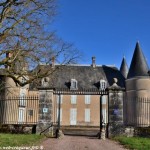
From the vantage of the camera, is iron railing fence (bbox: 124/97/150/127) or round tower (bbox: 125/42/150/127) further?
round tower (bbox: 125/42/150/127)

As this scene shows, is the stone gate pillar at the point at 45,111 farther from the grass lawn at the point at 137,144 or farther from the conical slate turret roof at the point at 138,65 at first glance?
the conical slate turret roof at the point at 138,65

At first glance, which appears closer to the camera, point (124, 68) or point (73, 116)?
point (73, 116)

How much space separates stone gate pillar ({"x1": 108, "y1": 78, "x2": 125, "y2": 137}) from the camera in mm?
12672

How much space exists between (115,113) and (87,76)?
927 inches

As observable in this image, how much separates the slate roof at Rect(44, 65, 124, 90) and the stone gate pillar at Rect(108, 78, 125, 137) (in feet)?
71.3

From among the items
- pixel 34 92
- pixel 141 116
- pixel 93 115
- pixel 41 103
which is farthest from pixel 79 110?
pixel 41 103

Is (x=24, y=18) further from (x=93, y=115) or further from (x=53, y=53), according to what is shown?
(x=93, y=115)

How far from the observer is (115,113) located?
1289 cm

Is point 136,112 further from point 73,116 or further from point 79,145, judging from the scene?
point 79,145

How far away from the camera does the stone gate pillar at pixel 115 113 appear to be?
499 inches

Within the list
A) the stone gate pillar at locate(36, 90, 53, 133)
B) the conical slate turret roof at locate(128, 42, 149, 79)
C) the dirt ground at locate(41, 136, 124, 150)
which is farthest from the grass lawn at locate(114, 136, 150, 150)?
the conical slate turret roof at locate(128, 42, 149, 79)

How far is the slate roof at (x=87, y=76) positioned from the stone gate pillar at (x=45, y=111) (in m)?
21.4

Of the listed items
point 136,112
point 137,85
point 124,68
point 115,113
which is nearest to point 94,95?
point 137,85

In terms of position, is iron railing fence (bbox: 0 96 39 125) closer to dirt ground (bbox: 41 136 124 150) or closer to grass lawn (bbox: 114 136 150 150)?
dirt ground (bbox: 41 136 124 150)
